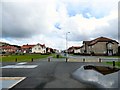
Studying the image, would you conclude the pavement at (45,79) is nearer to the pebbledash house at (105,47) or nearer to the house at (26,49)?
the pebbledash house at (105,47)

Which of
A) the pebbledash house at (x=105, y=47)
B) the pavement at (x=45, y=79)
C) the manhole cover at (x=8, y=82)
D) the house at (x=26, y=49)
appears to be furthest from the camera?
the house at (x=26, y=49)

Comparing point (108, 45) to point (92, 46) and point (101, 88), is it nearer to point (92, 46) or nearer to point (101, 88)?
point (92, 46)

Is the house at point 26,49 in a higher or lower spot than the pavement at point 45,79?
higher

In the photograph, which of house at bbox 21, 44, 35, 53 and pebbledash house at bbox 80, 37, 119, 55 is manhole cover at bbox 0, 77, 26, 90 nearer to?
pebbledash house at bbox 80, 37, 119, 55

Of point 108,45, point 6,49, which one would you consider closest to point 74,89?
point 108,45

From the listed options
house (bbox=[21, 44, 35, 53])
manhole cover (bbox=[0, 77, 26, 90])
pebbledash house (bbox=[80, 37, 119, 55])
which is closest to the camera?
manhole cover (bbox=[0, 77, 26, 90])

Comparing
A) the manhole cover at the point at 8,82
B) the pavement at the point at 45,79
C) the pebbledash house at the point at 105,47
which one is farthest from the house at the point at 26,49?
the manhole cover at the point at 8,82

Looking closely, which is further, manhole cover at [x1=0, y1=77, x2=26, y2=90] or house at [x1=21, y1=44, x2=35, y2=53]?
house at [x1=21, y1=44, x2=35, y2=53]

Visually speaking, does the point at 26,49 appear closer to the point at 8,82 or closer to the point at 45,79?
the point at 45,79

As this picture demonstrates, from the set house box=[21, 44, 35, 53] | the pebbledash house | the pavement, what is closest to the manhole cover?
the pavement

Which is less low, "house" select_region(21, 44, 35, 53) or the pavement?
"house" select_region(21, 44, 35, 53)

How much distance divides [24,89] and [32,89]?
1.51 feet

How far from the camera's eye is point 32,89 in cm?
1114

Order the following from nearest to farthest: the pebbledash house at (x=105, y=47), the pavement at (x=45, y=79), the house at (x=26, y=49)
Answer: the pavement at (x=45, y=79), the pebbledash house at (x=105, y=47), the house at (x=26, y=49)
